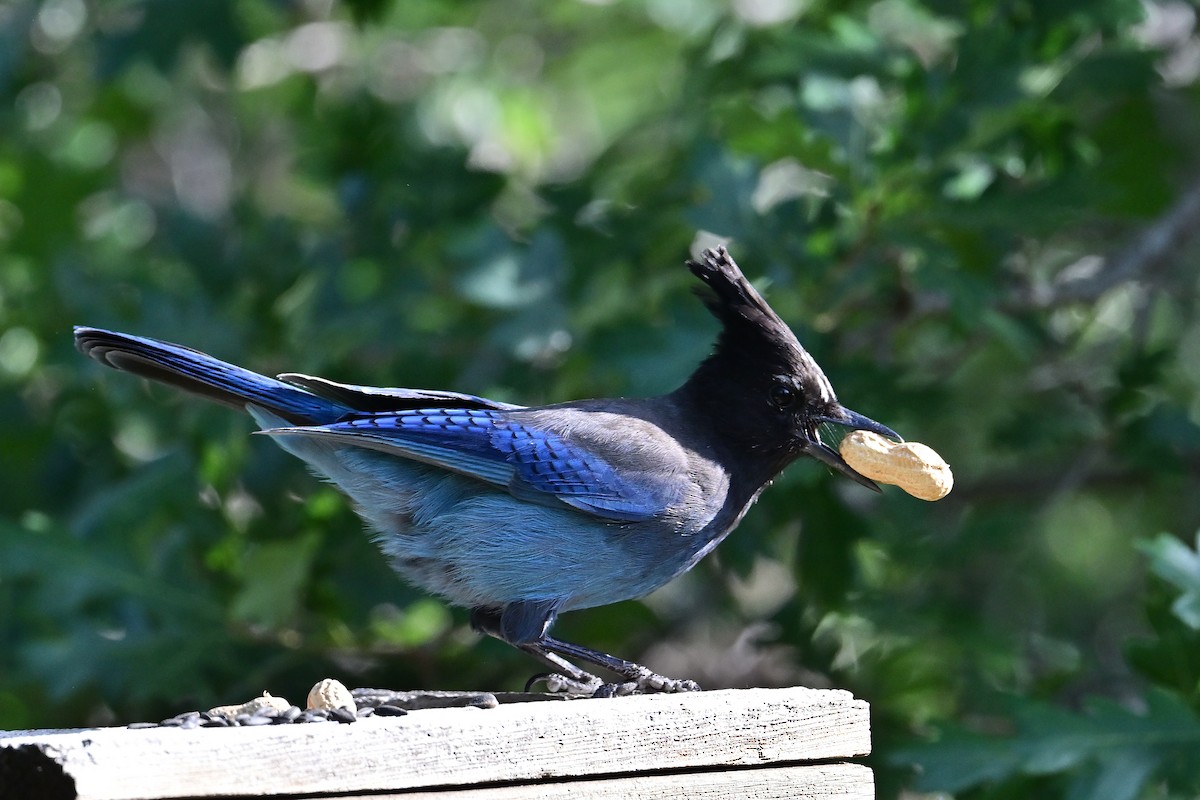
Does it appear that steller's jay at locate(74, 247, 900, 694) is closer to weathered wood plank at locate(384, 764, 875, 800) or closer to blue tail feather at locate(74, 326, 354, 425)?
blue tail feather at locate(74, 326, 354, 425)

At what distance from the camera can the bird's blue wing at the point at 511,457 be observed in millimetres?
2783

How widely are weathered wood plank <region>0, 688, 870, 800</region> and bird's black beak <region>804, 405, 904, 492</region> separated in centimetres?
78

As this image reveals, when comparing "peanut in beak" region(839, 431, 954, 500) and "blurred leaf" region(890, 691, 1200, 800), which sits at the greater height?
"peanut in beak" region(839, 431, 954, 500)

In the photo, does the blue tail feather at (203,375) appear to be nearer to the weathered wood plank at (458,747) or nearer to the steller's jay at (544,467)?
Answer: the steller's jay at (544,467)

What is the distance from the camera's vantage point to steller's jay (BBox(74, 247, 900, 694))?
2752 mm

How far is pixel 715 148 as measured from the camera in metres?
3.68

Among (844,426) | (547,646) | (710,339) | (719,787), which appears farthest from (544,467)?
(719,787)

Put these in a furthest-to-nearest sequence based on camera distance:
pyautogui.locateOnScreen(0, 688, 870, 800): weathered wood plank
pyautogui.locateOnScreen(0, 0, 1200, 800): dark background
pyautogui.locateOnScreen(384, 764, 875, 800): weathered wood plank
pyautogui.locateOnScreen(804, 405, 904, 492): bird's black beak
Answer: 1. pyautogui.locateOnScreen(0, 0, 1200, 800): dark background
2. pyautogui.locateOnScreen(804, 405, 904, 492): bird's black beak
3. pyautogui.locateOnScreen(384, 764, 875, 800): weathered wood plank
4. pyautogui.locateOnScreen(0, 688, 870, 800): weathered wood plank

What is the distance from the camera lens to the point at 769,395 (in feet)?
9.99

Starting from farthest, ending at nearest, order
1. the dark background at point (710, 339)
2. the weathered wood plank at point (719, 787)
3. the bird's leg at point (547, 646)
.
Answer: the dark background at point (710, 339) → the bird's leg at point (547, 646) → the weathered wood plank at point (719, 787)

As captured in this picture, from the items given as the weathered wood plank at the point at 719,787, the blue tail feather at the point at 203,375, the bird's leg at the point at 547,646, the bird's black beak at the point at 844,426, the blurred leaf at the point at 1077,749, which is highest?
the blue tail feather at the point at 203,375

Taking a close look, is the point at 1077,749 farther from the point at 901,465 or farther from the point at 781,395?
the point at 781,395

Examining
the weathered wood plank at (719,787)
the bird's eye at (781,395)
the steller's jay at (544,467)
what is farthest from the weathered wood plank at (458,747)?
the bird's eye at (781,395)

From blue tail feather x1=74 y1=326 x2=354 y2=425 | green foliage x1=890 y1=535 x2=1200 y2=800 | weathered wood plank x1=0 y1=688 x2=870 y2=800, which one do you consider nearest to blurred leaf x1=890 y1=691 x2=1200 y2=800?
green foliage x1=890 y1=535 x2=1200 y2=800
